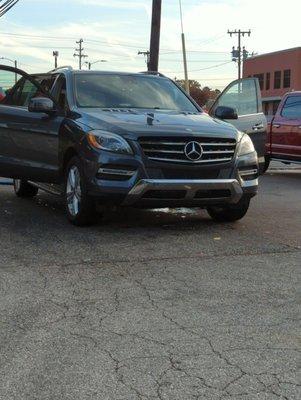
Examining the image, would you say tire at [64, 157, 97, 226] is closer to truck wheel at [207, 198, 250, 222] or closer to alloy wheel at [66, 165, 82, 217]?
alloy wheel at [66, 165, 82, 217]

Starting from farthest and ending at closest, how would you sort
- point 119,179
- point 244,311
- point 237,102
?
point 237,102 → point 119,179 → point 244,311

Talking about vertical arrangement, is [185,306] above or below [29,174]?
below

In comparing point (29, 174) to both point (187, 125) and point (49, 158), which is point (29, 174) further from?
point (187, 125)

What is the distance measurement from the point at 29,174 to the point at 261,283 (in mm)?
4000

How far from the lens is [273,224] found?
7.85 metres

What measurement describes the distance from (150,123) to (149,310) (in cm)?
297

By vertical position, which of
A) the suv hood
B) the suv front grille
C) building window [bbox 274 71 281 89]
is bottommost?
the suv front grille

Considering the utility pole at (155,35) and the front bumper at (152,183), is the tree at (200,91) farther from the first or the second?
the front bumper at (152,183)

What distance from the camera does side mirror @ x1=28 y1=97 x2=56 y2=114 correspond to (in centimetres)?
762

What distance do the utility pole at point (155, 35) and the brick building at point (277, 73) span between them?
4539 cm

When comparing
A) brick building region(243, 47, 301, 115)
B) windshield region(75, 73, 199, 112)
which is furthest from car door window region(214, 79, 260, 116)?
brick building region(243, 47, 301, 115)

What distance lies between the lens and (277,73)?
6819 cm

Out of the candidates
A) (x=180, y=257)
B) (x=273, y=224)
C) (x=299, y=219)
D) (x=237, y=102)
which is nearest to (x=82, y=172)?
(x=180, y=257)

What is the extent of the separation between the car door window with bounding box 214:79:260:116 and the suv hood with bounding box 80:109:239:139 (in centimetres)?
442
